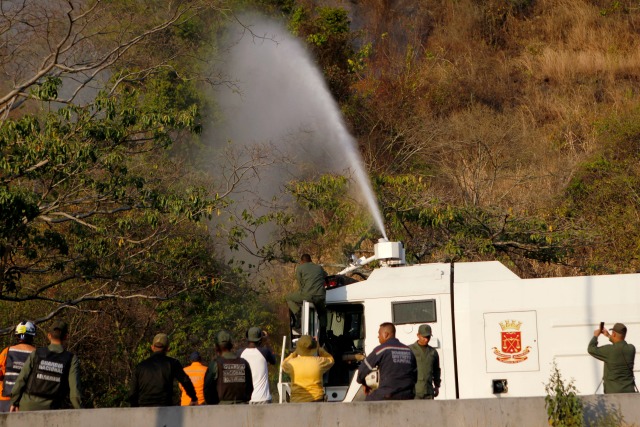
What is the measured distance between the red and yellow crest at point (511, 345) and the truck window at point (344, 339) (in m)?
1.95

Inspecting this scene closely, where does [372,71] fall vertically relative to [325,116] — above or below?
above

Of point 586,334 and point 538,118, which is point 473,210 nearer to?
point 586,334

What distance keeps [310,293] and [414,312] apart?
4.79ft

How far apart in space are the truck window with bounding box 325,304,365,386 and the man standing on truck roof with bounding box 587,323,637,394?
331cm

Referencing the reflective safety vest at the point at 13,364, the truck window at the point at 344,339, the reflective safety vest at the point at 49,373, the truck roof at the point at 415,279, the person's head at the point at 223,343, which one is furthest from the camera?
the truck window at the point at 344,339

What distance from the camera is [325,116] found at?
33844 mm

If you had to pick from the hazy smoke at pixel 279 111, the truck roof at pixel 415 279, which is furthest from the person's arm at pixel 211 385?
the hazy smoke at pixel 279 111

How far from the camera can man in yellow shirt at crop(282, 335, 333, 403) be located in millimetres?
10422

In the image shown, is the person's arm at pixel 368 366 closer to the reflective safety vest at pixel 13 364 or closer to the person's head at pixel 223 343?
the person's head at pixel 223 343

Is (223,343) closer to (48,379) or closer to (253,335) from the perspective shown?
(253,335)

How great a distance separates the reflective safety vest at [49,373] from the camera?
30.9 ft

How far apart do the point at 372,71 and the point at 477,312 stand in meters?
26.5

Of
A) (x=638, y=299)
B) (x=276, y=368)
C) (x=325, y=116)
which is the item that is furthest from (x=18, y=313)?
(x=325, y=116)

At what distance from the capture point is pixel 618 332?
10688 millimetres
